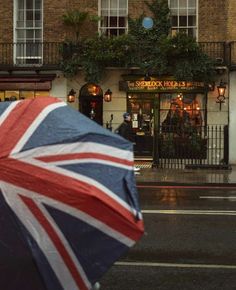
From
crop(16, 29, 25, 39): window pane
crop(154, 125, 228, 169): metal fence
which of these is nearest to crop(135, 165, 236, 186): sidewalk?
crop(154, 125, 228, 169): metal fence

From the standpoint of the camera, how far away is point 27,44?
23422 mm

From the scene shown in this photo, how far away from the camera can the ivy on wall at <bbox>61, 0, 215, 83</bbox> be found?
21141 mm

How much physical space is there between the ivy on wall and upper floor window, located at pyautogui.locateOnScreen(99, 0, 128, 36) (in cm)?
101

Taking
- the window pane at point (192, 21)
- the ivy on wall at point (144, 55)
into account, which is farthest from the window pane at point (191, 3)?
the ivy on wall at point (144, 55)

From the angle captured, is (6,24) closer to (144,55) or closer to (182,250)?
(144,55)

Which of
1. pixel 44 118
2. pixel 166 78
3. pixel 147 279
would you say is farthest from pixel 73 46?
pixel 44 118

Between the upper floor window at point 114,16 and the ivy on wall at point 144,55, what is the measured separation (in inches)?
39.8

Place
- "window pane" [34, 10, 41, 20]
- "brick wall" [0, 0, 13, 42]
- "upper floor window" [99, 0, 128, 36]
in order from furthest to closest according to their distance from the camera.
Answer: "window pane" [34, 10, 41, 20] < "brick wall" [0, 0, 13, 42] < "upper floor window" [99, 0, 128, 36]

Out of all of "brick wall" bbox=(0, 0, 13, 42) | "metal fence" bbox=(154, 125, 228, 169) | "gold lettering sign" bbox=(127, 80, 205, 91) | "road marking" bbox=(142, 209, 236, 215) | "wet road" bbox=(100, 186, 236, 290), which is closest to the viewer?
"wet road" bbox=(100, 186, 236, 290)

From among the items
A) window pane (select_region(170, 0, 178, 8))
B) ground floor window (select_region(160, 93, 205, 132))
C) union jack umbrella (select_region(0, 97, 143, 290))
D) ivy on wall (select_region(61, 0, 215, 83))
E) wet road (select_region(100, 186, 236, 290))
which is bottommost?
wet road (select_region(100, 186, 236, 290))

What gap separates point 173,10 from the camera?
2305 cm

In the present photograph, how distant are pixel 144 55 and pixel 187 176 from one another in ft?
19.9

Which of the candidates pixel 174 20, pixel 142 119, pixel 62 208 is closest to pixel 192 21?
pixel 174 20

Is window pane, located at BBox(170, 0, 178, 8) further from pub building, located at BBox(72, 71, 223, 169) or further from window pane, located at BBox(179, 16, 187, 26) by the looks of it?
pub building, located at BBox(72, 71, 223, 169)
